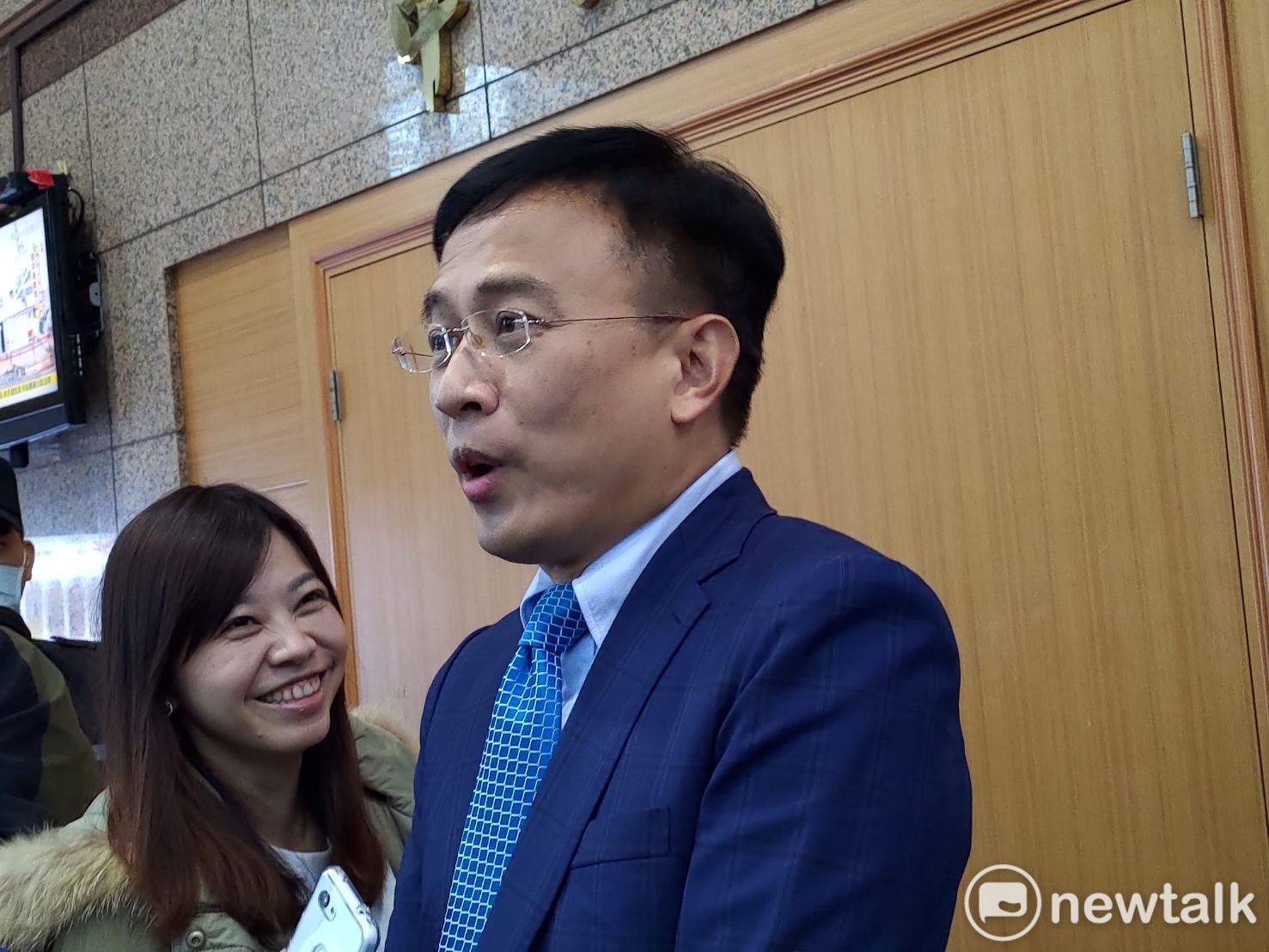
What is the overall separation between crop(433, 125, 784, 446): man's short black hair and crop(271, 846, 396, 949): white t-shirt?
890 millimetres

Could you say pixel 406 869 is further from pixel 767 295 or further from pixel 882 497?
pixel 882 497

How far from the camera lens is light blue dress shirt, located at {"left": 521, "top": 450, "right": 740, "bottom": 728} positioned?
2.86ft

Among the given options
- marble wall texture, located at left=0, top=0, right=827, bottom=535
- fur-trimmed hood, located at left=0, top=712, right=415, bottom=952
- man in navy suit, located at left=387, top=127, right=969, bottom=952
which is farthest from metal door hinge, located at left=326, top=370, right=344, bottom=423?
man in navy suit, located at left=387, top=127, right=969, bottom=952

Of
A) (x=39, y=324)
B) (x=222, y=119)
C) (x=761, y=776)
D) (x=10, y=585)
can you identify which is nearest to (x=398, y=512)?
(x=10, y=585)

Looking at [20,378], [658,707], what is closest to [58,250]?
[20,378]

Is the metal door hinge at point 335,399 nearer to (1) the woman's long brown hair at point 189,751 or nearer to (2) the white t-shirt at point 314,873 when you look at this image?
(1) the woman's long brown hair at point 189,751

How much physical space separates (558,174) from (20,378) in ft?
11.5

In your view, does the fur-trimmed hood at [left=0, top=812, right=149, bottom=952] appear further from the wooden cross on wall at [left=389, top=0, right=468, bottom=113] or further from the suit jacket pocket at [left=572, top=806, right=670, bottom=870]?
the wooden cross on wall at [left=389, top=0, right=468, bottom=113]

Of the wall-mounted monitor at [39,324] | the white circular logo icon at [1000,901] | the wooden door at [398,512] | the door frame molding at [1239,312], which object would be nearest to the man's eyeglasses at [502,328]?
the door frame molding at [1239,312]

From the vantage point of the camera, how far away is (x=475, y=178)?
37.4 inches

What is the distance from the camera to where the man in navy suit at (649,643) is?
68cm

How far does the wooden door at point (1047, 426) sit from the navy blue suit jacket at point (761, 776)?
3.62 ft

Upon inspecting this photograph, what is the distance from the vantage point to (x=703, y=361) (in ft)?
3.06

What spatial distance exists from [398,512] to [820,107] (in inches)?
54.5
